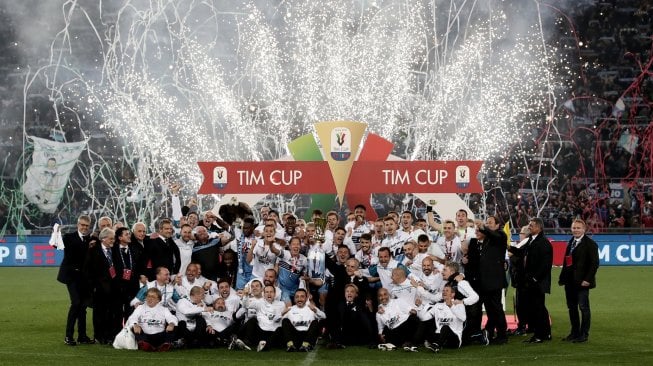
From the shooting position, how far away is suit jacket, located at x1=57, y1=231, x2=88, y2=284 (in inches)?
592

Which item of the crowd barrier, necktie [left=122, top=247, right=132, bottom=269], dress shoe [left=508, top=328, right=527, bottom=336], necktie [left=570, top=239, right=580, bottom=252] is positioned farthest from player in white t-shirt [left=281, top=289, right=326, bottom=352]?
the crowd barrier

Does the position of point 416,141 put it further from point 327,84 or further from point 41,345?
point 41,345

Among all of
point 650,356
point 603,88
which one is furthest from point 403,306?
point 603,88

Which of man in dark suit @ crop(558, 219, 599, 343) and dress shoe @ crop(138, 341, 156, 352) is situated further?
man in dark suit @ crop(558, 219, 599, 343)

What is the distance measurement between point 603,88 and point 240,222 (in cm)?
2775

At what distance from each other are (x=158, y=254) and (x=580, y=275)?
5.81m

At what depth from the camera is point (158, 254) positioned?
49.9 ft


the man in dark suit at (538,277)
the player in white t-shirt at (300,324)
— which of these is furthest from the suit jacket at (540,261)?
the player in white t-shirt at (300,324)

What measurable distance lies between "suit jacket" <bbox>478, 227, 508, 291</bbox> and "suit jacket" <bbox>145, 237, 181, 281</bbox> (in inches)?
169

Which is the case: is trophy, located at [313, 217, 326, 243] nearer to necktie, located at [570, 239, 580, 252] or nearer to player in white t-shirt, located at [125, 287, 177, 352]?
player in white t-shirt, located at [125, 287, 177, 352]

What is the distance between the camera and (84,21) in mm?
43438

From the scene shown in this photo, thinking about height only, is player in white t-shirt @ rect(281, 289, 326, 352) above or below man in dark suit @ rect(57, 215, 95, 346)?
below

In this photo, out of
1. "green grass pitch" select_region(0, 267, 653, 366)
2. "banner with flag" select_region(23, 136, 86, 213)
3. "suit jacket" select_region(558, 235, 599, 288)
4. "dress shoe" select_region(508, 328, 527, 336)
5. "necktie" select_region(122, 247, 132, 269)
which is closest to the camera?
"green grass pitch" select_region(0, 267, 653, 366)

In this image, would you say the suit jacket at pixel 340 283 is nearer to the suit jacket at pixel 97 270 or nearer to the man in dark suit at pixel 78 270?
the suit jacket at pixel 97 270
